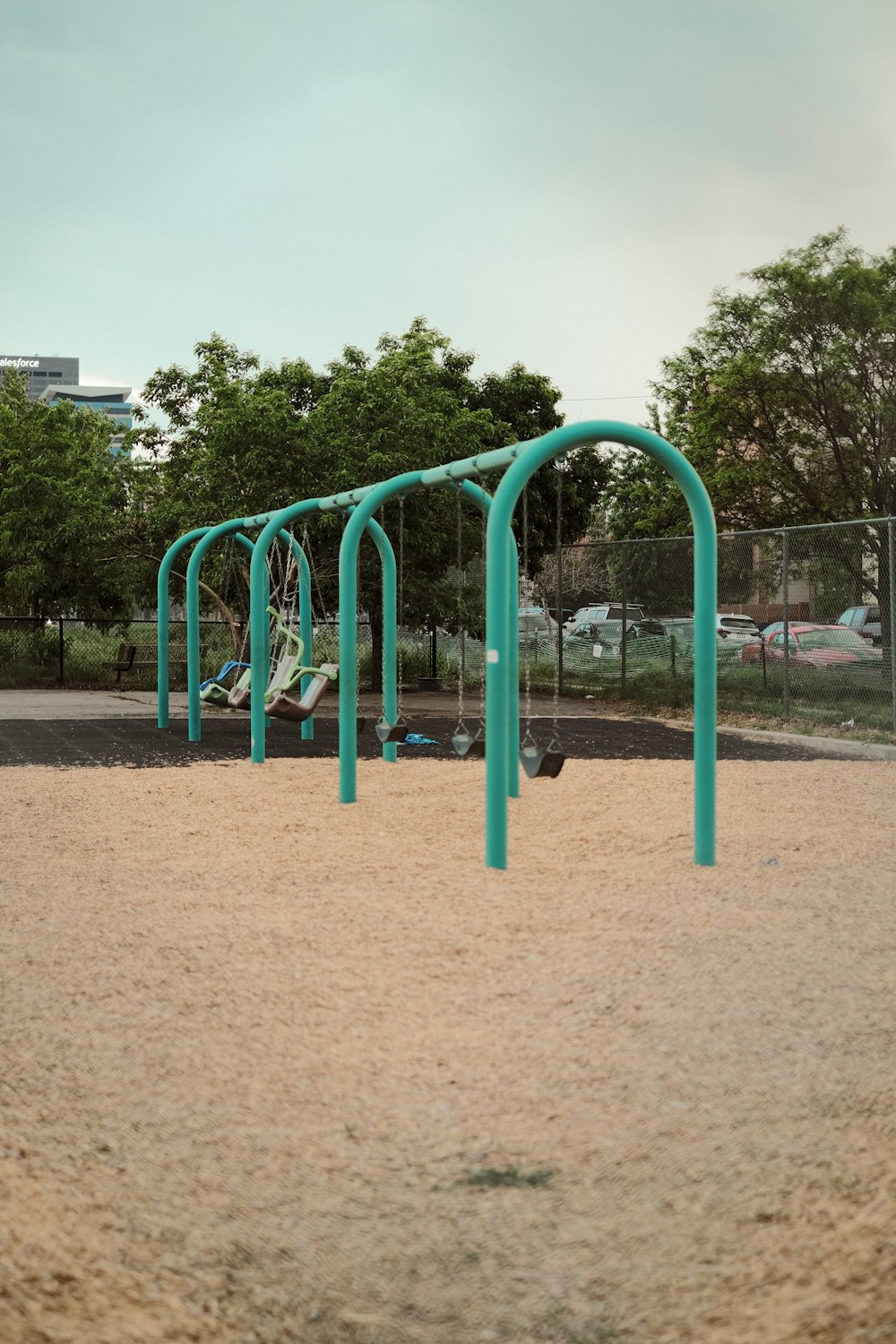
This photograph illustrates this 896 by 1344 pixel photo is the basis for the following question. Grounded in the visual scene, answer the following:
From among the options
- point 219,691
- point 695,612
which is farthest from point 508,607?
point 219,691

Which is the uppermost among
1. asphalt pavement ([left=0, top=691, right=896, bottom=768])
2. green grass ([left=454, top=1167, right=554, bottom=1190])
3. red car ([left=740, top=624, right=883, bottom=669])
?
red car ([left=740, top=624, right=883, bottom=669])

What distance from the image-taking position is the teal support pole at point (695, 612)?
21.8 ft

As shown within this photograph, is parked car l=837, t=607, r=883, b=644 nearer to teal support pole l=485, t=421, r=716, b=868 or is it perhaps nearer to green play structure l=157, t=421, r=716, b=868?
green play structure l=157, t=421, r=716, b=868

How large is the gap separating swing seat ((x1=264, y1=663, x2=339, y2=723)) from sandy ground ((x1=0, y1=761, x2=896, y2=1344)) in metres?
4.00

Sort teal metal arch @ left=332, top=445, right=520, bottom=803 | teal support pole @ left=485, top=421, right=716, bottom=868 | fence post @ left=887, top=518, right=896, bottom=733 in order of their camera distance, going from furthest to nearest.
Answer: fence post @ left=887, top=518, right=896, bottom=733 < teal metal arch @ left=332, top=445, right=520, bottom=803 < teal support pole @ left=485, top=421, right=716, bottom=868

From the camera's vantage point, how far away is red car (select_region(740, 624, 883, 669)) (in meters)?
15.0

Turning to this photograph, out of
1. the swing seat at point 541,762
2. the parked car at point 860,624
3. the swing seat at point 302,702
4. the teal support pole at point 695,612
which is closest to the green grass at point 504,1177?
the teal support pole at point 695,612

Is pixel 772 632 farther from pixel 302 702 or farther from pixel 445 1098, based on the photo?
pixel 445 1098

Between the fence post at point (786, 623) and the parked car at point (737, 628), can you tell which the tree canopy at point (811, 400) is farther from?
the fence post at point (786, 623)

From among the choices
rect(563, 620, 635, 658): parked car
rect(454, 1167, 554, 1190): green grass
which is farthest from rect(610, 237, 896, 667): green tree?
rect(454, 1167, 554, 1190): green grass

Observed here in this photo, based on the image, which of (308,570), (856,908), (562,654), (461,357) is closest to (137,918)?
(856,908)

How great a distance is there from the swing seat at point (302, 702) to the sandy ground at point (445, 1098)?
400 cm

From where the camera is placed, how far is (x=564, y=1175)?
303cm

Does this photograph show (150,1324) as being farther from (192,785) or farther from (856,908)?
(192,785)
